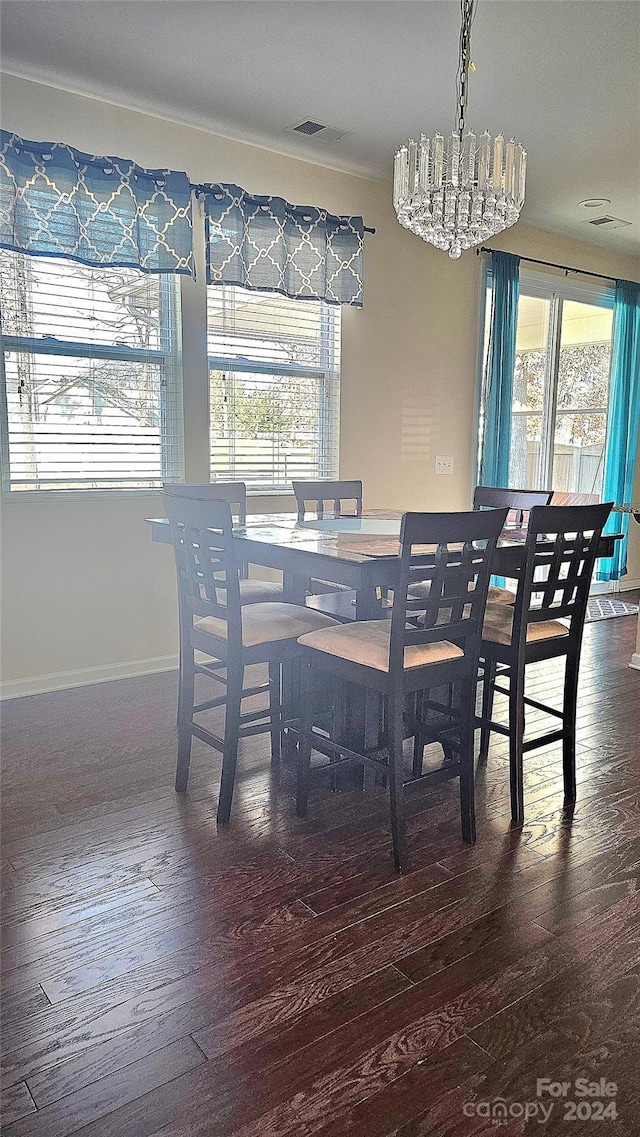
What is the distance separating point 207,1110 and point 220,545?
1407 mm

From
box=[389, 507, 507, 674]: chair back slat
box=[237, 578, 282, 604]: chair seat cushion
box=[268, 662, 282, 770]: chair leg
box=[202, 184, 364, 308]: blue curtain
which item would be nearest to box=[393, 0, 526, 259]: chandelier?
box=[389, 507, 507, 674]: chair back slat

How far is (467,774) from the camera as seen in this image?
7.46 feet

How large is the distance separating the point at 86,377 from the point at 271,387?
1081mm

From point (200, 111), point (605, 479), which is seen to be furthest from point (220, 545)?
point (605, 479)

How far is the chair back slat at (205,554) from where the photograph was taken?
2277 mm

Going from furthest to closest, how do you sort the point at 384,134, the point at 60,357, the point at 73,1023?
the point at 384,134 < the point at 60,357 < the point at 73,1023

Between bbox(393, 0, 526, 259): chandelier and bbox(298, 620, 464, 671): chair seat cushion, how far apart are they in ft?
4.90

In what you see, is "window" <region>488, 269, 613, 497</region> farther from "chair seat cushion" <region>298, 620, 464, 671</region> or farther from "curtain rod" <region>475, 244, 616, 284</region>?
"chair seat cushion" <region>298, 620, 464, 671</region>

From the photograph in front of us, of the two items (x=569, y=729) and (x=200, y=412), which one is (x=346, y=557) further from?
(x=200, y=412)

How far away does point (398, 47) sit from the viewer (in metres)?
3.07

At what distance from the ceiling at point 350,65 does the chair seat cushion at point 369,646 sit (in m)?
2.27

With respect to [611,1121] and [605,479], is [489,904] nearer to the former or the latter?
[611,1121]

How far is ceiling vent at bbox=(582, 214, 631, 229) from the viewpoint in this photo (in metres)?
5.36

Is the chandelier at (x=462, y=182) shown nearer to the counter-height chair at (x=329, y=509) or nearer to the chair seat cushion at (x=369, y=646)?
the counter-height chair at (x=329, y=509)
